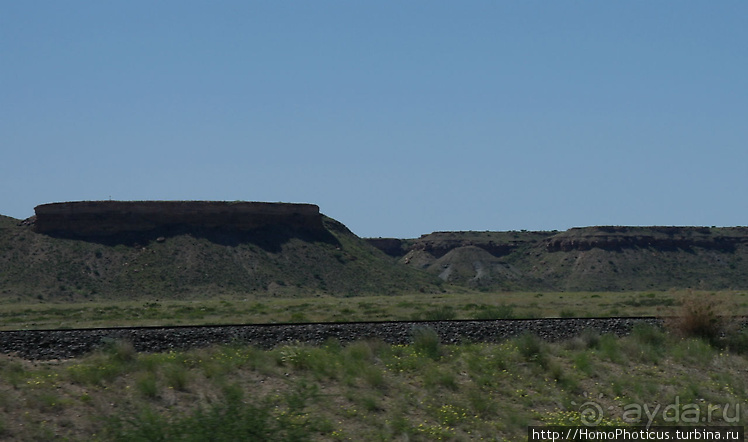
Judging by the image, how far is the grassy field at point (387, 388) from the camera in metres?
17.4

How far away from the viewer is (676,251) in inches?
4833

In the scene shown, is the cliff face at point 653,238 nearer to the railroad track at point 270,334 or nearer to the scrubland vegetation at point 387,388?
the railroad track at point 270,334

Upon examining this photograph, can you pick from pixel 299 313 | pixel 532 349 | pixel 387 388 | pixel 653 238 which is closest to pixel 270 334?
pixel 387 388

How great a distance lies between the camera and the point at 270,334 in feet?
85.0

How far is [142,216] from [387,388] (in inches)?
2936

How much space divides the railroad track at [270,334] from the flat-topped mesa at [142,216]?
65.8 metres

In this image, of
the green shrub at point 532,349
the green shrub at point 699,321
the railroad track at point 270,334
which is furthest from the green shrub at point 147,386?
the green shrub at point 699,321

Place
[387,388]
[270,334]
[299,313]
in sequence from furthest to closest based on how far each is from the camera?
[299,313] → [270,334] → [387,388]

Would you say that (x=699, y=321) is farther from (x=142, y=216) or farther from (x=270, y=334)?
(x=142, y=216)

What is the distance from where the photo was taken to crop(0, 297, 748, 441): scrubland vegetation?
1727 centimetres

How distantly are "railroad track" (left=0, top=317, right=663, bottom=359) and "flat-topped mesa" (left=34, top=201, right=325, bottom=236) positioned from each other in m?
65.8

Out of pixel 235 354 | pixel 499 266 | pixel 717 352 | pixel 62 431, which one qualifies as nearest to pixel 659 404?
pixel 717 352

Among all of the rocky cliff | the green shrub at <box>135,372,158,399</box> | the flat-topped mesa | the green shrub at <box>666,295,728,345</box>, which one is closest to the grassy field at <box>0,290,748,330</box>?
the green shrub at <box>666,295,728,345</box>

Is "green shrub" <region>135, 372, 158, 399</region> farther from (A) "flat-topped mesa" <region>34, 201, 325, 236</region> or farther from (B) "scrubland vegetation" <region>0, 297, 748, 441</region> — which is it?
(A) "flat-topped mesa" <region>34, 201, 325, 236</region>
